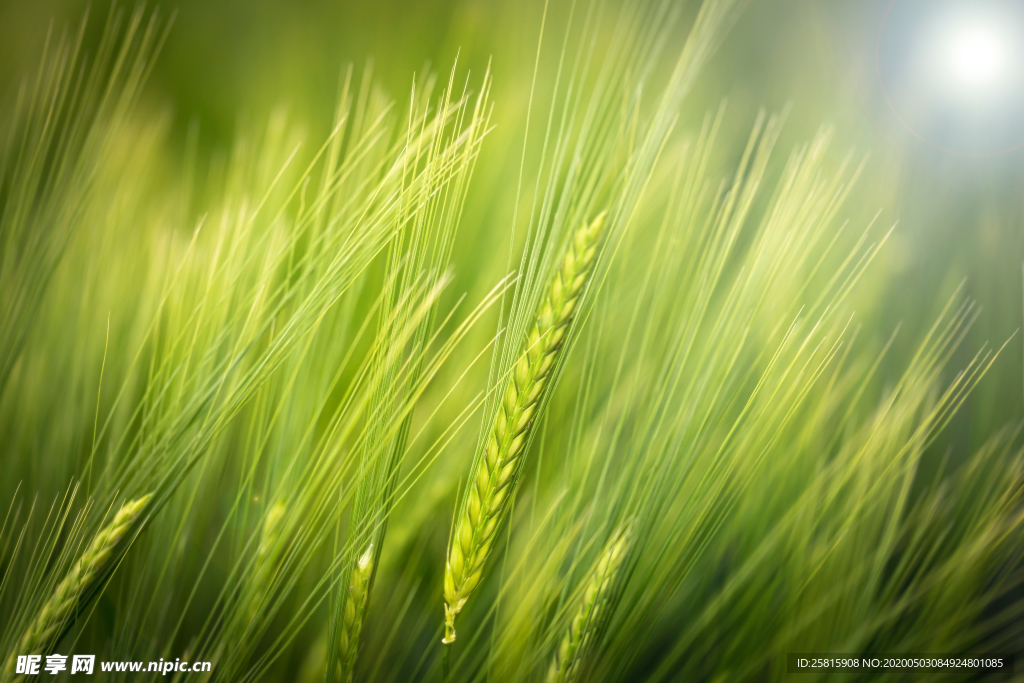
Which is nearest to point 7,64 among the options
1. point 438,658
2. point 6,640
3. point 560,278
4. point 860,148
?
point 6,640

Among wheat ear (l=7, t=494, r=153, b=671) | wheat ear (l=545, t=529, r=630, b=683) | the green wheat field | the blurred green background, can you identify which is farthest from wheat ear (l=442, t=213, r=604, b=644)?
the blurred green background

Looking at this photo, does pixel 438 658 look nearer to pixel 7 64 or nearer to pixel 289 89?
pixel 289 89

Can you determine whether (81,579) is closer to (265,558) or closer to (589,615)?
(265,558)

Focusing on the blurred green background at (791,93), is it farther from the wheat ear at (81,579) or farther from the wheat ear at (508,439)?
the wheat ear at (81,579)

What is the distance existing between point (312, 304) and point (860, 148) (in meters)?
0.85

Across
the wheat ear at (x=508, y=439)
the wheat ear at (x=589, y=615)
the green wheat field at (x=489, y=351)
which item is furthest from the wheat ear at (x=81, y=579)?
the wheat ear at (x=589, y=615)

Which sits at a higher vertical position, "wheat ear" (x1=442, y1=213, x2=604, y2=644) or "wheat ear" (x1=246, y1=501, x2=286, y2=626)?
"wheat ear" (x1=442, y1=213, x2=604, y2=644)

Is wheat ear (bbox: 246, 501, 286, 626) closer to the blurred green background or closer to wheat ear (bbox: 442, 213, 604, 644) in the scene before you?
wheat ear (bbox: 442, 213, 604, 644)

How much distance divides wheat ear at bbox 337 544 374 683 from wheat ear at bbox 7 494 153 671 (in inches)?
8.6

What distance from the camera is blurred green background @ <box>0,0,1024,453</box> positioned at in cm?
75

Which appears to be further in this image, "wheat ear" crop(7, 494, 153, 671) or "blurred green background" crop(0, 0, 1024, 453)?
"blurred green background" crop(0, 0, 1024, 453)

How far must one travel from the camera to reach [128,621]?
58cm

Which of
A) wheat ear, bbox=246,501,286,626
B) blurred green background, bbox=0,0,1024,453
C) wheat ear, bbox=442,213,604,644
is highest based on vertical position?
blurred green background, bbox=0,0,1024,453

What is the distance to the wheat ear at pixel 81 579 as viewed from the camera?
47 cm
